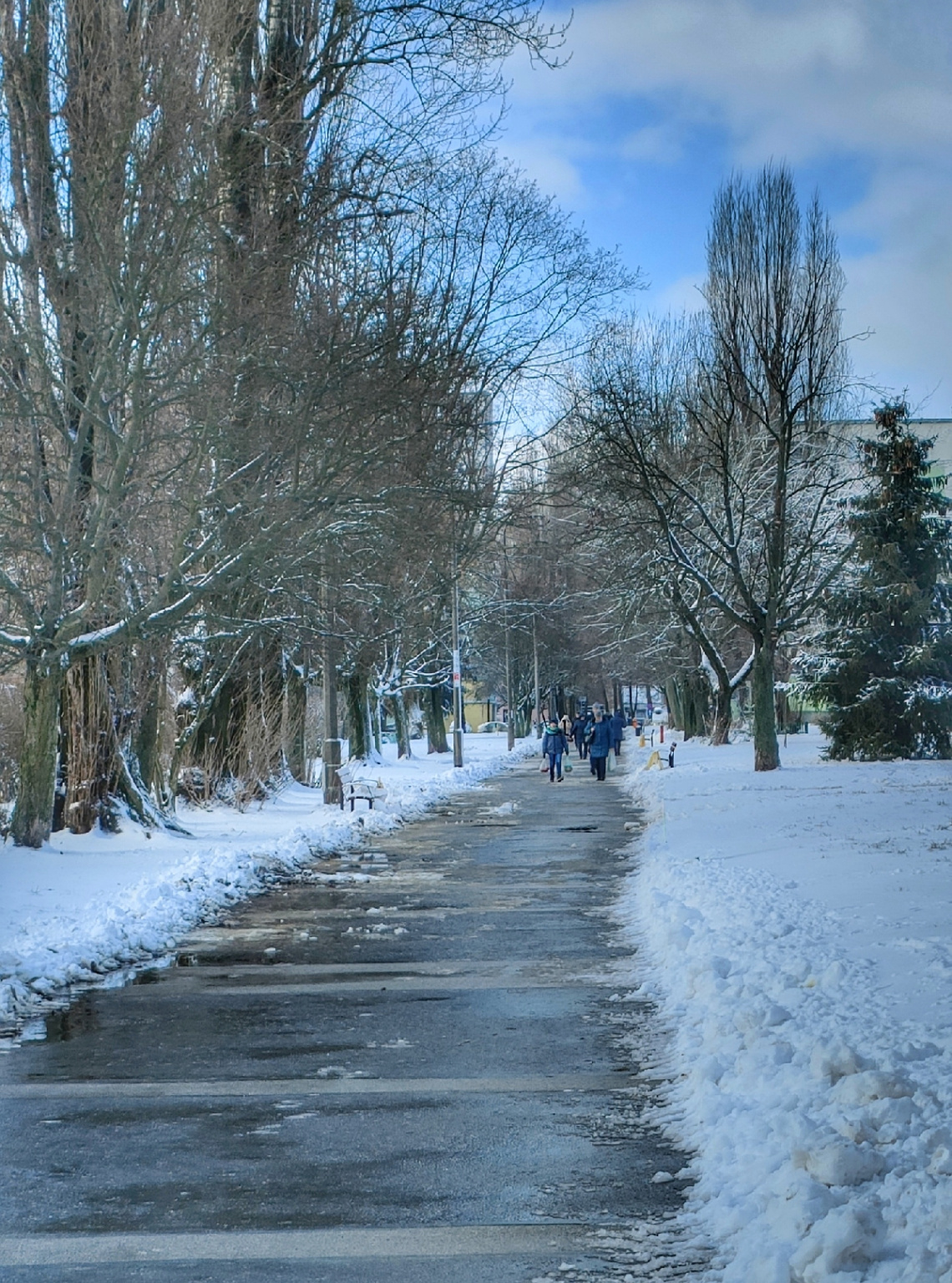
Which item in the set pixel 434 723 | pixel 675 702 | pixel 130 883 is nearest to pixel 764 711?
pixel 130 883

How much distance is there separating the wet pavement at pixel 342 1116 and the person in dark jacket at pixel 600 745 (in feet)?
91.5

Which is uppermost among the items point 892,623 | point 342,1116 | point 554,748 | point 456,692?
point 892,623

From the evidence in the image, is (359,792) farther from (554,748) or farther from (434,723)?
(434,723)

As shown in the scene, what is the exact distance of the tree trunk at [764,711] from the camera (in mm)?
33031

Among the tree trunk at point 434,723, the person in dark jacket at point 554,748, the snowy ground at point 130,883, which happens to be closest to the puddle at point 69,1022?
the snowy ground at point 130,883

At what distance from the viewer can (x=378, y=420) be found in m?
16.7

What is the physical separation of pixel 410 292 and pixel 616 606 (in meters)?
29.7

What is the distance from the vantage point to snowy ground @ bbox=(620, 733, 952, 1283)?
15.2 feet

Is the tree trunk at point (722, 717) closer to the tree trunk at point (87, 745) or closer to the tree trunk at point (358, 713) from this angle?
the tree trunk at point (358, 713)

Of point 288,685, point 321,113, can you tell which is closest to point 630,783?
point 288,685

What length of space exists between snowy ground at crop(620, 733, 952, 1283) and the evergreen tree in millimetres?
21106

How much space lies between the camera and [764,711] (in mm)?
33375

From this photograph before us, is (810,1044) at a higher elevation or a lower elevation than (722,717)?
lower

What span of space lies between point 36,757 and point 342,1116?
444 inches
